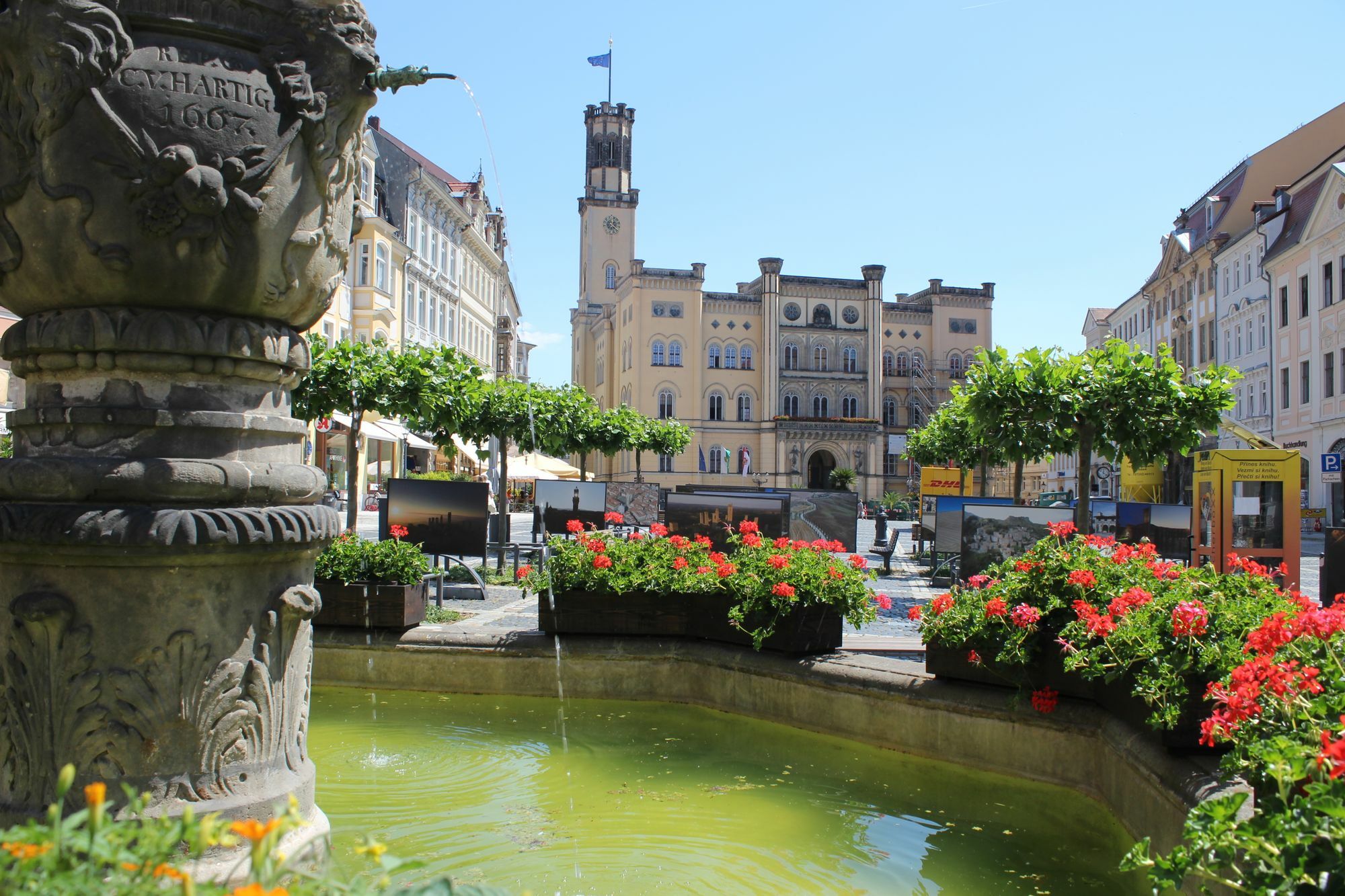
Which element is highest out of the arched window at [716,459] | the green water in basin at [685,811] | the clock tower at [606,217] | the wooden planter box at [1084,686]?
the clock tower at [606,217]

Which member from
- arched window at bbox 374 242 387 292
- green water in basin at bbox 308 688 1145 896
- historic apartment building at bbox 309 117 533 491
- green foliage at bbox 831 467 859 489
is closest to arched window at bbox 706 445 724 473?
green foliage at bbox 831 467 859 489

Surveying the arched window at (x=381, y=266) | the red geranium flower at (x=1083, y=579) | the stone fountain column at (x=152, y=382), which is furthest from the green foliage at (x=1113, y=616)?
the arched window at (x=381, y=266)

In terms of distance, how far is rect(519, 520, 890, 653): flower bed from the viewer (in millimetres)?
5812

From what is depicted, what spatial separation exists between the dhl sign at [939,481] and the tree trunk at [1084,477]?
42.0ft

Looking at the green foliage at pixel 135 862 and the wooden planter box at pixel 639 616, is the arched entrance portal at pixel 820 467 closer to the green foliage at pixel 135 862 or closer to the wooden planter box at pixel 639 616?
the wooden planter box at pixel 639 616

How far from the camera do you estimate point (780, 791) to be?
4.66 meters

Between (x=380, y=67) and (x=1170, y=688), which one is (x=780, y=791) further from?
(x=380, y=67)

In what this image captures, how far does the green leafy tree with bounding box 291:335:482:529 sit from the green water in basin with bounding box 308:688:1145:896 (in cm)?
900

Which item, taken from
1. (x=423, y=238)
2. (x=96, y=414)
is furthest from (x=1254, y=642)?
(x=423, y=238)

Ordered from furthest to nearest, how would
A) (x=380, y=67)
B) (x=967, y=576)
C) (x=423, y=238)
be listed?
(x=423, y=238)
(x=967, y=576)
(x=380, y=67)

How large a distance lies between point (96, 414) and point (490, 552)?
16.1 metres

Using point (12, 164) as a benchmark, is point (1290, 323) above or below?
above

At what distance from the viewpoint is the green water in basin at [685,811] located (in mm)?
3727

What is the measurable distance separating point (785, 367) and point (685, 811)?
230 feet
